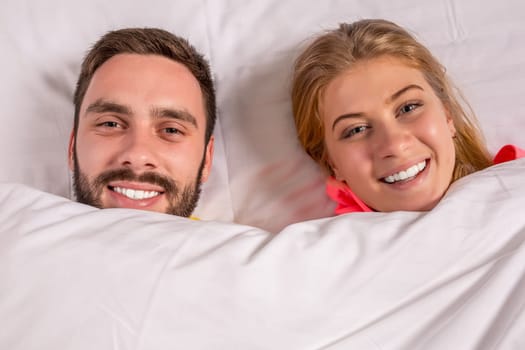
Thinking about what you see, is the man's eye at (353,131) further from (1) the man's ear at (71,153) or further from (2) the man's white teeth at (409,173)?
(1) the man's ear at (71,153)

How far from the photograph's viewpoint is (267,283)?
2.72ft

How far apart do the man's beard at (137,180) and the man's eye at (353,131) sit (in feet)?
1.02

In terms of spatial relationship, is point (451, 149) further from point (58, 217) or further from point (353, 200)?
point (58, 217)

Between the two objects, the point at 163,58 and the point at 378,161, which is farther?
the point at 163,58

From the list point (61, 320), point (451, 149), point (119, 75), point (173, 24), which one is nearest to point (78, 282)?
point (61, 320)

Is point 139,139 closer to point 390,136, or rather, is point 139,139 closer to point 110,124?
point 110,124

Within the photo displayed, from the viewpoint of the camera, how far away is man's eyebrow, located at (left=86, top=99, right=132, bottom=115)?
1.18 metres

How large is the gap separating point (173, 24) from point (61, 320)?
90 centimetres

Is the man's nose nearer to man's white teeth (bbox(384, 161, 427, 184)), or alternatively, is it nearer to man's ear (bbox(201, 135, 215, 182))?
man's ear (bbox(201, 135, 215, 182))

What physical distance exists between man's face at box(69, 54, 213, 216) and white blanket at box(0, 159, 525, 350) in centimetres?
23

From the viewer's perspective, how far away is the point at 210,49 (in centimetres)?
150

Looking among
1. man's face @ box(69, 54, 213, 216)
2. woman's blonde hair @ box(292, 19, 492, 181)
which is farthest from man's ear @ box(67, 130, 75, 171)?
woman's blonde hair @ box(292, 19, 492, 181)

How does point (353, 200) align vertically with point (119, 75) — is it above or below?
below

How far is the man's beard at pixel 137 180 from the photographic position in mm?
1143
